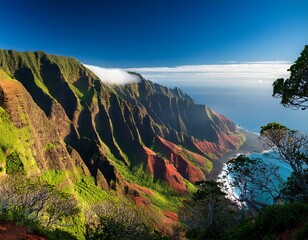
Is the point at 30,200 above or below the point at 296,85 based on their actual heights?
below

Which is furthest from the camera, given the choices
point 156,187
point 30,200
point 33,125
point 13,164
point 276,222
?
point 156,187

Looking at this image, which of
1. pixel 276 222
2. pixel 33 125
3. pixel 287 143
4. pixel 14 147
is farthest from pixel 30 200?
pixel 33 125

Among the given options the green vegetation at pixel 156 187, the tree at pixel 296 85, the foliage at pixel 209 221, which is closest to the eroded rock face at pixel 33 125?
the foliage at pixel 209 221

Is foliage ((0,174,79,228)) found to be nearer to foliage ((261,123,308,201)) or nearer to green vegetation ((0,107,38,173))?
green vegetation ((0,107,38,173))

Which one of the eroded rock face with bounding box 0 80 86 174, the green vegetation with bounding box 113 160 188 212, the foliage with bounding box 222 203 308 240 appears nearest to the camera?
the foliage with bounding box 222 203 308 240

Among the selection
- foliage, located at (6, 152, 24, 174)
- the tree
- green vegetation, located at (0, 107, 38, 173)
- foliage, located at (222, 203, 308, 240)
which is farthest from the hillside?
the tree

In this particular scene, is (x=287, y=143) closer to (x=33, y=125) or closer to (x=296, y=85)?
(x=296, y=85)

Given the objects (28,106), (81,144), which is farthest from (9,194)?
(81,144)

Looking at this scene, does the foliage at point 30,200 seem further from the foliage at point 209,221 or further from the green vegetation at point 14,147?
the foliage at point 209,221
